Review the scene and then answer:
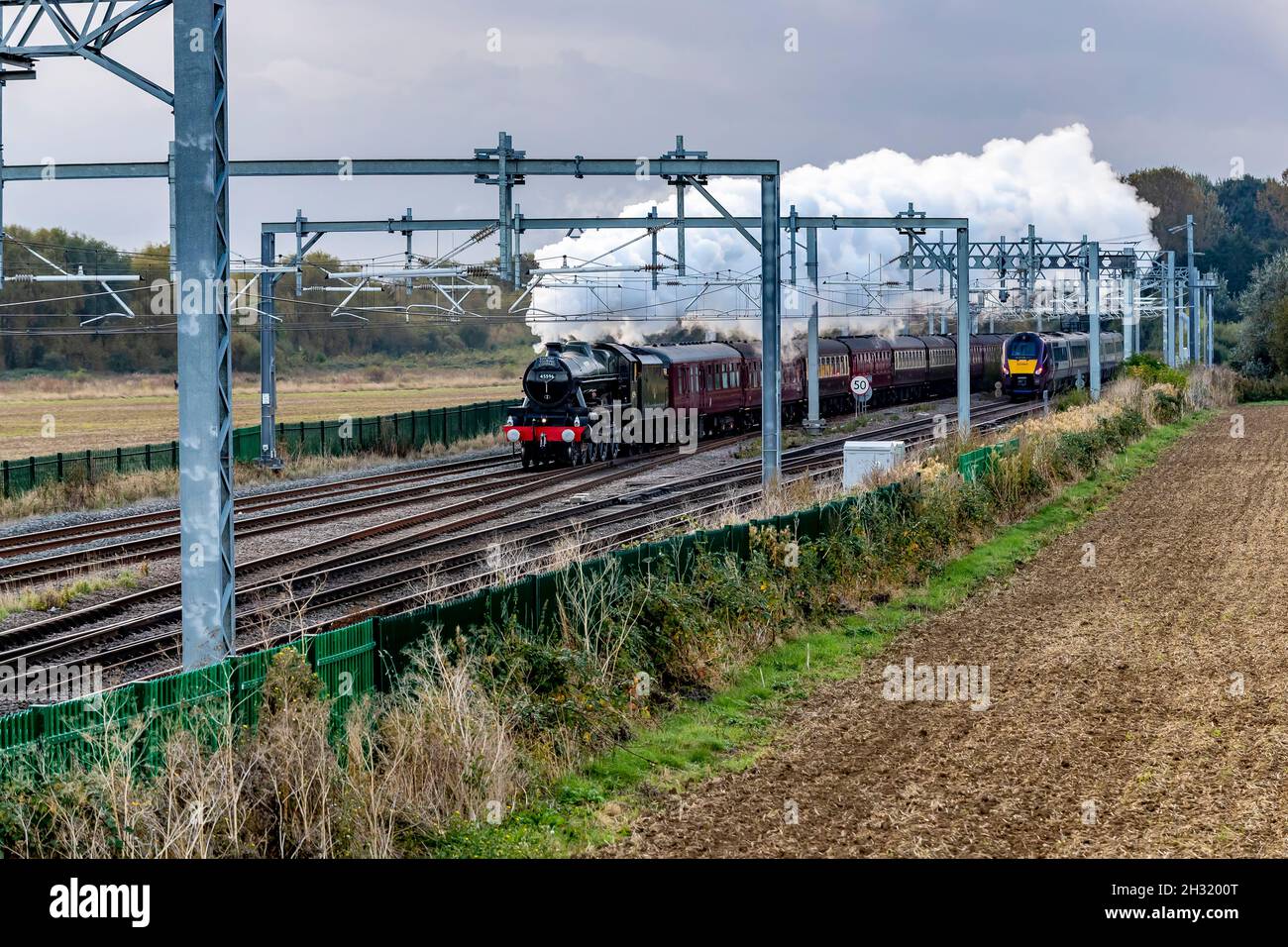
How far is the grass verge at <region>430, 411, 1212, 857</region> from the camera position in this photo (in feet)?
35.5

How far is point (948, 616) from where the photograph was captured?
2012cm

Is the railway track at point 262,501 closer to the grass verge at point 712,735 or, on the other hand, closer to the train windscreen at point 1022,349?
the grass verge at point 712,735

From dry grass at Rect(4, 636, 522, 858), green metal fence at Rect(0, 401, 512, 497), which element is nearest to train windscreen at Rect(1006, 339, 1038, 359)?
green metal fence at Rect(0, 401, 512, 497)

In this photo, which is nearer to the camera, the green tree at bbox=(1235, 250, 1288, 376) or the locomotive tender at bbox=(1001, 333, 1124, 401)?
the locomotive tender at bbox=(1001, 333, 1124, 401)

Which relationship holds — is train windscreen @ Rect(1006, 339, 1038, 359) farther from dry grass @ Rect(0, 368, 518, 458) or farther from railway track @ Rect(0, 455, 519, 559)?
railway track @ Rect(0, 455, 519, 559)

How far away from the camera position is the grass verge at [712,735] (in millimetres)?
10820

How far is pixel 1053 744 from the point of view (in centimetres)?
1327

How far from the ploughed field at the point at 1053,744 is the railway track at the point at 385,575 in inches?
172

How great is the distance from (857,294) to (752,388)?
12483mm

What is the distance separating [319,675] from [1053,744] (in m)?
6.33

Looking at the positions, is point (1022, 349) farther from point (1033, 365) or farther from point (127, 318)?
point (127, 318)

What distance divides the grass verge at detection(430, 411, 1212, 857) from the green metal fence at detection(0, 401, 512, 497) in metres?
20.4

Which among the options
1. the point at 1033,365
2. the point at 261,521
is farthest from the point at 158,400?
the point at 261,521

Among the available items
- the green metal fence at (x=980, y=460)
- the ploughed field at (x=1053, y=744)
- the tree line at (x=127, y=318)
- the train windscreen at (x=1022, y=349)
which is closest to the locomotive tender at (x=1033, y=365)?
the train windscreen at (x=1022, y=349)
